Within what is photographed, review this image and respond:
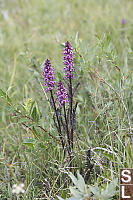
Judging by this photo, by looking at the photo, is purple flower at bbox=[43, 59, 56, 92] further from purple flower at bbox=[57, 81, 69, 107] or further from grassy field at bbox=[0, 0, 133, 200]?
grassy field at bbox=[0, 0, 133, 200]

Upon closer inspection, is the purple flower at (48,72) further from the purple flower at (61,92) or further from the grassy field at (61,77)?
the grassy field at (61,77)

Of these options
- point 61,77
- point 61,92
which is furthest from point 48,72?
point 61,77

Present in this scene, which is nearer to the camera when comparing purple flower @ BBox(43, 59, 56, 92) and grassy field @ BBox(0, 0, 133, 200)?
purple flower @ BBox(43, 59, 56, 92)

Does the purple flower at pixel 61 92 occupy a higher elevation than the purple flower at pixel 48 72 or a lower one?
lower

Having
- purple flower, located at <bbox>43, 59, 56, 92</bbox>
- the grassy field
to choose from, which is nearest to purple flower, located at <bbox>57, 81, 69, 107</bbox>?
purple flower, located at <bbox>43, 59, 56, 92</bbox>

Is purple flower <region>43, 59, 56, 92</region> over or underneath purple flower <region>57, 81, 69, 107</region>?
over

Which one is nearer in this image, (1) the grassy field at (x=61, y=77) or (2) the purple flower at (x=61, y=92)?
(2) the purple flower at (x=61, y=92)

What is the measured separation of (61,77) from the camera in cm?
174

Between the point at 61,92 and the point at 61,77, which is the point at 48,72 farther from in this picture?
the point at 61,77

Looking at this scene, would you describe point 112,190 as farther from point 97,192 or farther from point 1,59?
point 1,59

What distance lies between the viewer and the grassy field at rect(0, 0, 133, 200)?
1.53 metres

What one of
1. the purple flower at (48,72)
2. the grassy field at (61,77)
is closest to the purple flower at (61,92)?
the purple flower at (48,72)

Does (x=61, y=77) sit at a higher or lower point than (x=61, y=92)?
higher

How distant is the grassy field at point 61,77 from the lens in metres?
1.53
